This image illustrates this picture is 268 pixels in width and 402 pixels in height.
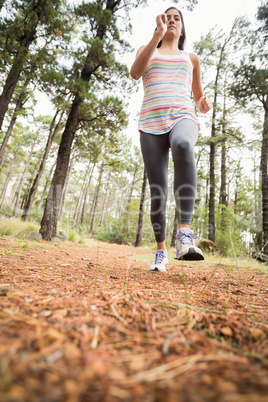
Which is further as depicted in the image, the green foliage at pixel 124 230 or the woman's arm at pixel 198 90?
the green foliage at pixel 124 230

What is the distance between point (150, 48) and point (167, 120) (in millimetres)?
539

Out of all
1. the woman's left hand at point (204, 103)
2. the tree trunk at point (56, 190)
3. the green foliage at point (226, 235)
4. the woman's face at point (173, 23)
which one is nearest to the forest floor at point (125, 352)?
the woman's left hand at point (204, 103)

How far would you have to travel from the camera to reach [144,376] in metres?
0.31

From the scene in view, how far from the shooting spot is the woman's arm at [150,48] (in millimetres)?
1451

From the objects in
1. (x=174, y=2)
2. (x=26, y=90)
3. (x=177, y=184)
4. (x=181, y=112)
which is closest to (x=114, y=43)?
(x=174, y=2)

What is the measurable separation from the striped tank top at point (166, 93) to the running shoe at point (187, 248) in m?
0.81

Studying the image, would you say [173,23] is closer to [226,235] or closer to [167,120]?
[167,120]

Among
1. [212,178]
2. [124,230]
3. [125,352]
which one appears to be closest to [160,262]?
[125,352]

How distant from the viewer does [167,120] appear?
1.57 metres

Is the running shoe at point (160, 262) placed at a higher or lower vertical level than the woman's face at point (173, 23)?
lower

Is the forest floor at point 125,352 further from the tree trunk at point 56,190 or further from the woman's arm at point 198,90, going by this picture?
the tree trunk at point 56,190

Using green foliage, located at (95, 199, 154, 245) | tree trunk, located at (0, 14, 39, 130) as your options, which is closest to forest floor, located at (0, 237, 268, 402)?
tree trunk, located at (0, 14, 39, 130)

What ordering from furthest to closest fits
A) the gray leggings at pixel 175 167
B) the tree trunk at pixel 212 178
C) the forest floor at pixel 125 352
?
the tree trunk at pixel 212 178 → the gray leggings at pixel 175 167 → the forest floor at pixel 125 352

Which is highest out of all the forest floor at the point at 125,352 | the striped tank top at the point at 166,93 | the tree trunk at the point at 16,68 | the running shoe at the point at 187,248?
the tree trunk at the point at 16,68
